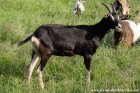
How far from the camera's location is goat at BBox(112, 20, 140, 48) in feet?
32.6

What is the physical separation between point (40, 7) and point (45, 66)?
855cm

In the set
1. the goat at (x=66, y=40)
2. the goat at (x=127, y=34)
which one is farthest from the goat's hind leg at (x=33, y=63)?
the goat at (x=127, y=34)

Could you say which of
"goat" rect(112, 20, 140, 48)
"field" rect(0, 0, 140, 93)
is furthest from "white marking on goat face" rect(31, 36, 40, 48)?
"goat" rect(112, 20, 140, 48)

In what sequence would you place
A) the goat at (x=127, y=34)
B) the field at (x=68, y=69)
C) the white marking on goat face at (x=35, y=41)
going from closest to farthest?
the field at (x=68, y=69) → the white marking on goat face at (x=35, y=41) → the goat at (x=127, y=34)

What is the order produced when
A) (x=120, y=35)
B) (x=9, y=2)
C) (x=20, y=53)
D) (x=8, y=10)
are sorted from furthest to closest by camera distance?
(x=9, y=2)
(x=8, y=10)
(x=120, y=35)
(x=20, y=53)

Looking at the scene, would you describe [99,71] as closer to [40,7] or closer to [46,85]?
[46,85]

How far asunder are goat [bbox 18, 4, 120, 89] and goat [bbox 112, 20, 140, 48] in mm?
1688

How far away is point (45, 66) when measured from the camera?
837cm

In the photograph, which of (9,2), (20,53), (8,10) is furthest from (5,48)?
(9,2)

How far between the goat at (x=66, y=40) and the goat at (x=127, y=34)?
1688mm

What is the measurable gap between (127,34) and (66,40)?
2509mm

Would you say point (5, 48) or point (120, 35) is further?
point (120, 35)

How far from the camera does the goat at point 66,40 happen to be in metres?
7.76

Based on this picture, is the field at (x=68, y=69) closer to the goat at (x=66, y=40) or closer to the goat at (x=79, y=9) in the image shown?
the goat at (x=66, y=40)
